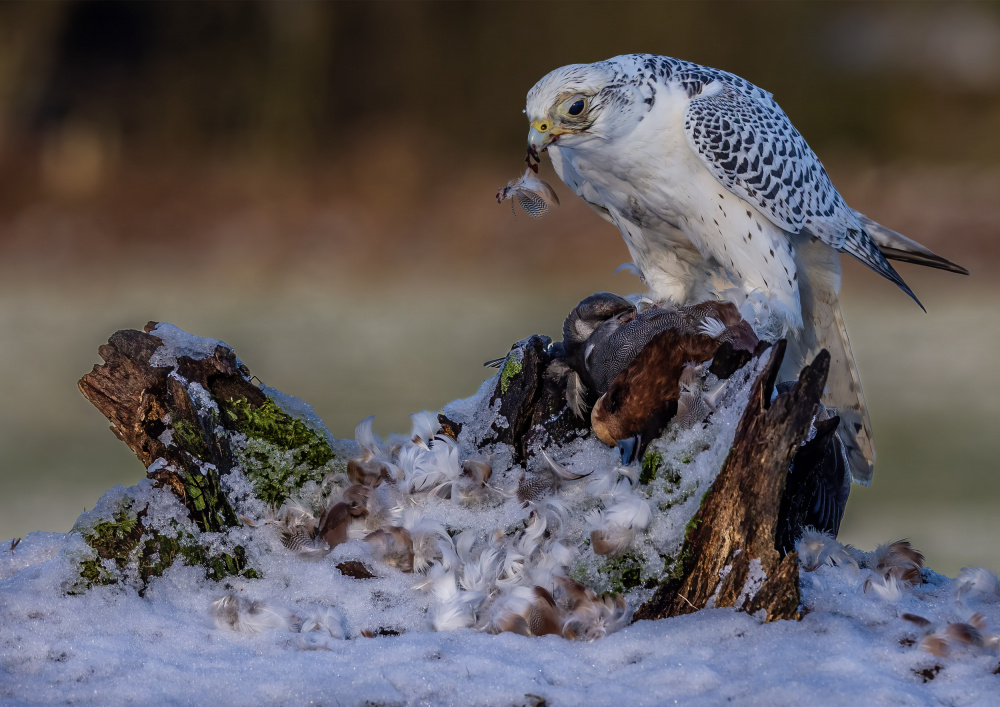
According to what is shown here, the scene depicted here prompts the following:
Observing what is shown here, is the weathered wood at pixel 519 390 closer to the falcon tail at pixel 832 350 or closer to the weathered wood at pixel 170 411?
the weathered wood at pixel 170 411

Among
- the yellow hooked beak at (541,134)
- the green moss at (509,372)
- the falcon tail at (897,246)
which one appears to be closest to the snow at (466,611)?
the green moss at (509,372)

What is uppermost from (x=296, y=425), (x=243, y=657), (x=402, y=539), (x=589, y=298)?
(x=589, y=298)

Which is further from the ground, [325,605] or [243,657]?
→ [325,605]

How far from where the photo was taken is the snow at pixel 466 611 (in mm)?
1751

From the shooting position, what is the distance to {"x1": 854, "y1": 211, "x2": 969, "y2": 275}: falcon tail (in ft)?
10.6

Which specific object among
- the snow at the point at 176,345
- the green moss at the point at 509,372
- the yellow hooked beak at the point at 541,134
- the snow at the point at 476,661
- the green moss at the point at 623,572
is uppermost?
the yellow hooked beak at the point at 541,134

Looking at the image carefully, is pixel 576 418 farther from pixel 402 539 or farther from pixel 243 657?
pixel 243 657

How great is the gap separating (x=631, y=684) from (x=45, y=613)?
1.39 metres

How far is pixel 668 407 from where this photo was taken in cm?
243

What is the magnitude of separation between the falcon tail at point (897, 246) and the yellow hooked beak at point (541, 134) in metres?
1.33

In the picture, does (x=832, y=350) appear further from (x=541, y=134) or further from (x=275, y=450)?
(x=275, y=450)

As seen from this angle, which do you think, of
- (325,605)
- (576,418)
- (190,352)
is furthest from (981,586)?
(190,352)

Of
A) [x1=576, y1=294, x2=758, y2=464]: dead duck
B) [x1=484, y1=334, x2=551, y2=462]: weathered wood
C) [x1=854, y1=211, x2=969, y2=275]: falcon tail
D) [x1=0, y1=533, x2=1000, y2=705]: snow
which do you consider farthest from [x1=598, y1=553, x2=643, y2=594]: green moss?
[x1=854, y1=211, x2=969, y2=275]: falcon tail

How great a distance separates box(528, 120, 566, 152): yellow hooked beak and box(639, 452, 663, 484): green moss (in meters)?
1.03
